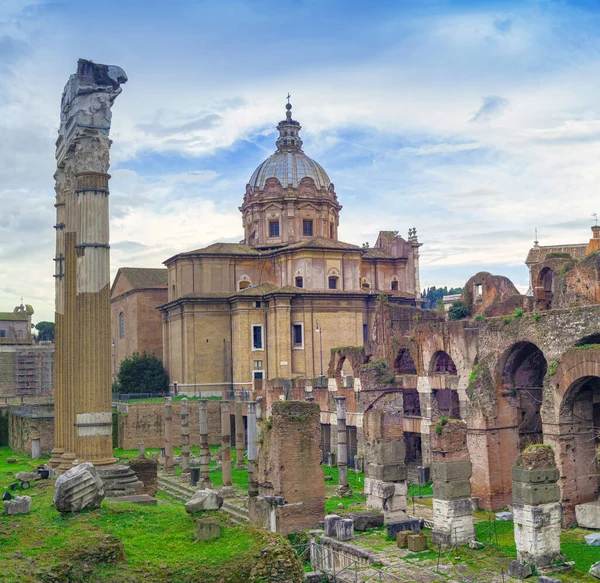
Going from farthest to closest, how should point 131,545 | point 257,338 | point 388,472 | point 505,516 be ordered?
point 257,338, point 388,472, point 505,516, point 131,545

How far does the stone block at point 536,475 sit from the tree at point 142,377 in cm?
3408

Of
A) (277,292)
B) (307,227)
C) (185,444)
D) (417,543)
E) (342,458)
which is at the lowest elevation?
(417,543)

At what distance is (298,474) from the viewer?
1891cm

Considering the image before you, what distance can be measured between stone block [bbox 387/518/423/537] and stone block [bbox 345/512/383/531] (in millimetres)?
1127

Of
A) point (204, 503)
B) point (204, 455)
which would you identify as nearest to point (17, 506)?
point (204, 503)

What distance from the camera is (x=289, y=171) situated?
5212 cm

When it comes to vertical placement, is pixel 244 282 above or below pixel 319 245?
below

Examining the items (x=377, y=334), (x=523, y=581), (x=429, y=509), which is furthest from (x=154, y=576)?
(x=377, y=334)

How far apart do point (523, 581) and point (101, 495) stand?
7777 millimetres

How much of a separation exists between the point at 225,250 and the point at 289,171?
780 centimetres

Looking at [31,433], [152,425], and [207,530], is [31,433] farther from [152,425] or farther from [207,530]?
[207,530]

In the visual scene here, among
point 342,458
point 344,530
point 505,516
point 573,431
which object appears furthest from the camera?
point 342,458

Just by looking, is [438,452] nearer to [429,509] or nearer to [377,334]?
[429,509]

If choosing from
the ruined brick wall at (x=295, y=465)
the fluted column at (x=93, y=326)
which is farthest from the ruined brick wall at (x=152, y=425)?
the ruined brick wall at (x=295, y=465)
